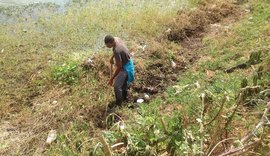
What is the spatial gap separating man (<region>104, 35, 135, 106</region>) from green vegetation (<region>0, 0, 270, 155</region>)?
0.24m

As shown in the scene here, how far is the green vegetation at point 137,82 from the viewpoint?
3.19m

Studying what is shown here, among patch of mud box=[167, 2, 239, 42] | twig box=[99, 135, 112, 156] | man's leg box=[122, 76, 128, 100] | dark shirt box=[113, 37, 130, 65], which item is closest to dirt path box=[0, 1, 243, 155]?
patch of mud box=[167, 2, 239, 42]

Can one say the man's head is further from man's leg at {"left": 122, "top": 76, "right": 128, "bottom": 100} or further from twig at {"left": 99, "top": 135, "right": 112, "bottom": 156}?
twig at {"left": 99, "top": 135, "right": 112, "bottom": 156}

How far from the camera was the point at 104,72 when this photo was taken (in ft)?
19.5

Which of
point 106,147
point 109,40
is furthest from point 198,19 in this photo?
point 106,147

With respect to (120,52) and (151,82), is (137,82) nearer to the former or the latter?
(151,82)

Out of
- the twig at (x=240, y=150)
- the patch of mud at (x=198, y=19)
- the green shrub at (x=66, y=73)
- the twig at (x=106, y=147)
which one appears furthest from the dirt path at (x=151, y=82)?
the twig at (x=240, y=150)

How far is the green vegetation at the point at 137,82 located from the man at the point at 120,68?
244 mm

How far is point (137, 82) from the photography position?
19.0 feet

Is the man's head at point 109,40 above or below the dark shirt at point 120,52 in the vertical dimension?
above

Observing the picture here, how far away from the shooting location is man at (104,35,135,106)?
4.87m

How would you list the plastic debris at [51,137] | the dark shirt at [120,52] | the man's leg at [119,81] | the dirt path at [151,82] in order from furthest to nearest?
the man's leg at [119,81]
the dark shirt at [120,52]
the dirt path at [151,82]
the plastic debris at [51,137]

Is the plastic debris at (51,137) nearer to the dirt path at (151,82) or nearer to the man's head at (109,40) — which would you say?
the dirt path at (151,82)

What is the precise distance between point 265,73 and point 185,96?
44.7 inches
